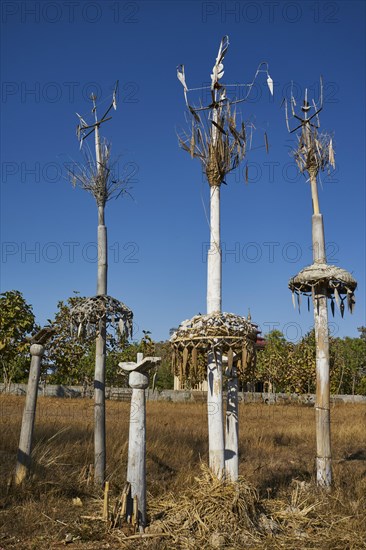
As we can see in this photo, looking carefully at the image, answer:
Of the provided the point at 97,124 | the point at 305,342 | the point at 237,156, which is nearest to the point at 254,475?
the point at 237,156

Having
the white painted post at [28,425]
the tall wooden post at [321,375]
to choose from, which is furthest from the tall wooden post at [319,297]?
the white painted post at [28,425]

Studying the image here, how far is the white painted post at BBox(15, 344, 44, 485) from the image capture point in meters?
6.70

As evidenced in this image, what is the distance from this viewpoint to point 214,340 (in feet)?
20.1

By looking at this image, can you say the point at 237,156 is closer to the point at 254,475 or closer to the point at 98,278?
the point at 98,278

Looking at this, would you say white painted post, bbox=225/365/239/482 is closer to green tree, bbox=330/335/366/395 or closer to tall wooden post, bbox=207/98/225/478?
tall wooden post, bbox=207/98/225/478

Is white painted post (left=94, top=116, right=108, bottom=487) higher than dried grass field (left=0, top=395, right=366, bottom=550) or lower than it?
higher

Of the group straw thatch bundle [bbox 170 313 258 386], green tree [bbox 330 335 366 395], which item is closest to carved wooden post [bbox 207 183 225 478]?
straw thatch bundle [bbox 170 313 258 386]

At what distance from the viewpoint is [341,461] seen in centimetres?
1077

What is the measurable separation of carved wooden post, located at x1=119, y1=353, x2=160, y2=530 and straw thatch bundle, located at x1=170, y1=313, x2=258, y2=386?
0.53 m

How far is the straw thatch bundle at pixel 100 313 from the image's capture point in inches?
294

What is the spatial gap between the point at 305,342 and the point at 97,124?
3340cm

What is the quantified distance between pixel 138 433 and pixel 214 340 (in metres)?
Answer: 1.40

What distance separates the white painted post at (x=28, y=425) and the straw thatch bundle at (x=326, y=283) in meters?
4.37

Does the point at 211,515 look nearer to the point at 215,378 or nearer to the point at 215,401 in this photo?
the point at 215,401
